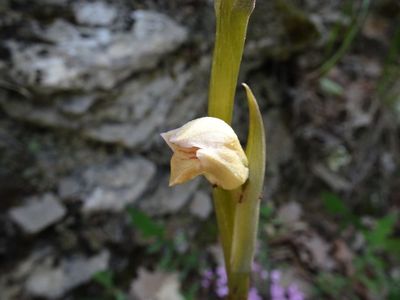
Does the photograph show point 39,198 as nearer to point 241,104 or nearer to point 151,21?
point 151,21

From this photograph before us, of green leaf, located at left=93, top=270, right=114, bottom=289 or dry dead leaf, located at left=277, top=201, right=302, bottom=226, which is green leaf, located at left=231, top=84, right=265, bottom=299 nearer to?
green leaf, located at left=93, top=270, right=114, bottom=289

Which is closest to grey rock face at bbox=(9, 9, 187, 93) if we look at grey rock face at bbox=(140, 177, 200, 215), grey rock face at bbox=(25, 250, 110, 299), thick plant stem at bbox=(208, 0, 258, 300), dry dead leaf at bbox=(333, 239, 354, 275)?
grey rock face at bbox=(140, 177, 200, 215)

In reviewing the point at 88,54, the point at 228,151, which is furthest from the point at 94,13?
the point at 228,151

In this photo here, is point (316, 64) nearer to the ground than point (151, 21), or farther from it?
nearer to the ground

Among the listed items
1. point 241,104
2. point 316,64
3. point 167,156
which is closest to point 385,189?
point 316,64

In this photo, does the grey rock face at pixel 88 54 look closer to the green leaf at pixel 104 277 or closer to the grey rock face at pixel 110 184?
the grey rock face at pixel 110 184

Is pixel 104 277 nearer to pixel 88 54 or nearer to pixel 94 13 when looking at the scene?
pixel 88 54

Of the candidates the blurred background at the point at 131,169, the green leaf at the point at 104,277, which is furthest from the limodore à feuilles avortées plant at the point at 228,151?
the green leaf at the point at 104,277
